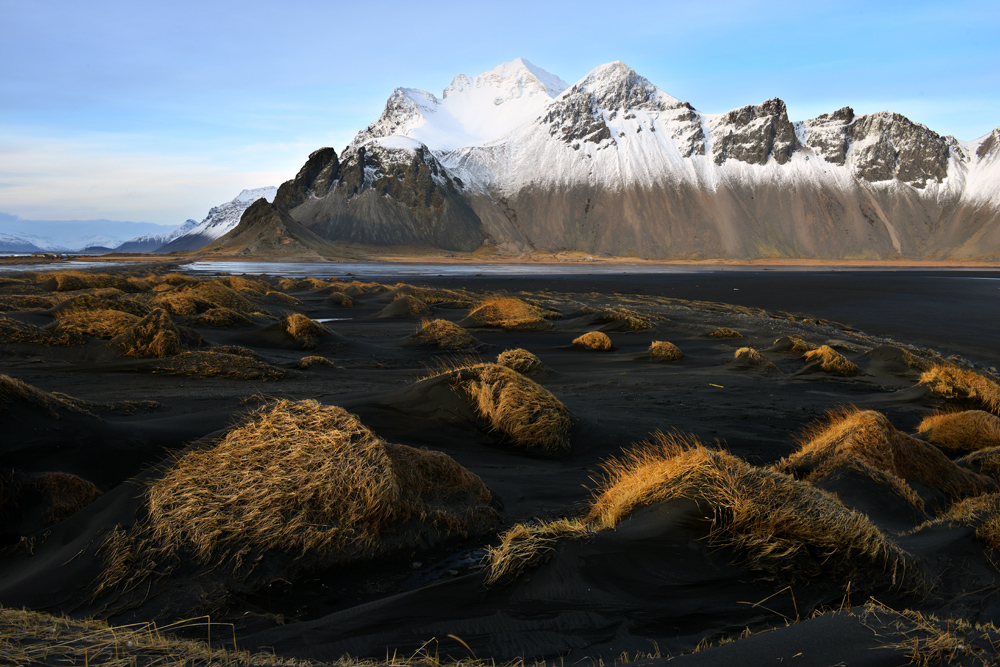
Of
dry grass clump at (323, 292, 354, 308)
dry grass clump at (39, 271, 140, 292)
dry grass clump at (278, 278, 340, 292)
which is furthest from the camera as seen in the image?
dry grass clump at (278, 278, 340, 292)

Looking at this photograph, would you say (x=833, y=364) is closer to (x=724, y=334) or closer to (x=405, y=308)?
(x=724, y=334)

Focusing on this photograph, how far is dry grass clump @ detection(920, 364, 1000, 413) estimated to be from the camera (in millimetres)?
13242

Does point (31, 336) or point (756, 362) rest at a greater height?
point (31, 336)

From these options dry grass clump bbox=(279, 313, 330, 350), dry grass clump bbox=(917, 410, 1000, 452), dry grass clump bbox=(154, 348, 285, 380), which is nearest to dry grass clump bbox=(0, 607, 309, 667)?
dry grass clump bbox=(154, 348, 285, 380)

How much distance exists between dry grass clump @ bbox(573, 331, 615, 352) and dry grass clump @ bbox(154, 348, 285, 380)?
371 inches

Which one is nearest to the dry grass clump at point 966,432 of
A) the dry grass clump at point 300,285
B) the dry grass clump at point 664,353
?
the dry grass clump at point 664,353

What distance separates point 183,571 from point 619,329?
20135 millimetres

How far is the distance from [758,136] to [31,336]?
19601cm

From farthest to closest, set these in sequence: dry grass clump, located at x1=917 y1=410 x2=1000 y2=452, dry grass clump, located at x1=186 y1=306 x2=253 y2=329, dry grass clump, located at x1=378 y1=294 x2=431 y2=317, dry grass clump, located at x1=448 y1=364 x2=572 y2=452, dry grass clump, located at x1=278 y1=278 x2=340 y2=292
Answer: dry grass clump, located at x1=278 y1=278 x2=340 y2=292 < dry grass clump, located at x1=378 y1=294 x2=431 y2=317 < dry grass clump, located at x1=186 y1=306 x2=253 y2=329 < dry grass clump, located at x1=917 y1=410 x2=1000 y2=452 < dry grass clump, located at x1=448 y1=364 x2=572 y2=452

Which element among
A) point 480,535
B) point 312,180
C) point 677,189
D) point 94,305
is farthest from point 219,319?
point 677,189

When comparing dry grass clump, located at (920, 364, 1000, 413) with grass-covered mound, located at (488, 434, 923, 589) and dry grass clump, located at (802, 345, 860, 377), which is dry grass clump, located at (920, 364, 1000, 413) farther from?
grass-covered mound, located at (488, 434, 923, 589)

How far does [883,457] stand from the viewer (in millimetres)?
7270

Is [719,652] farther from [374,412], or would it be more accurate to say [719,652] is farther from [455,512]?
[374,412]

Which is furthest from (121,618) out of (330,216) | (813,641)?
(330,216)
